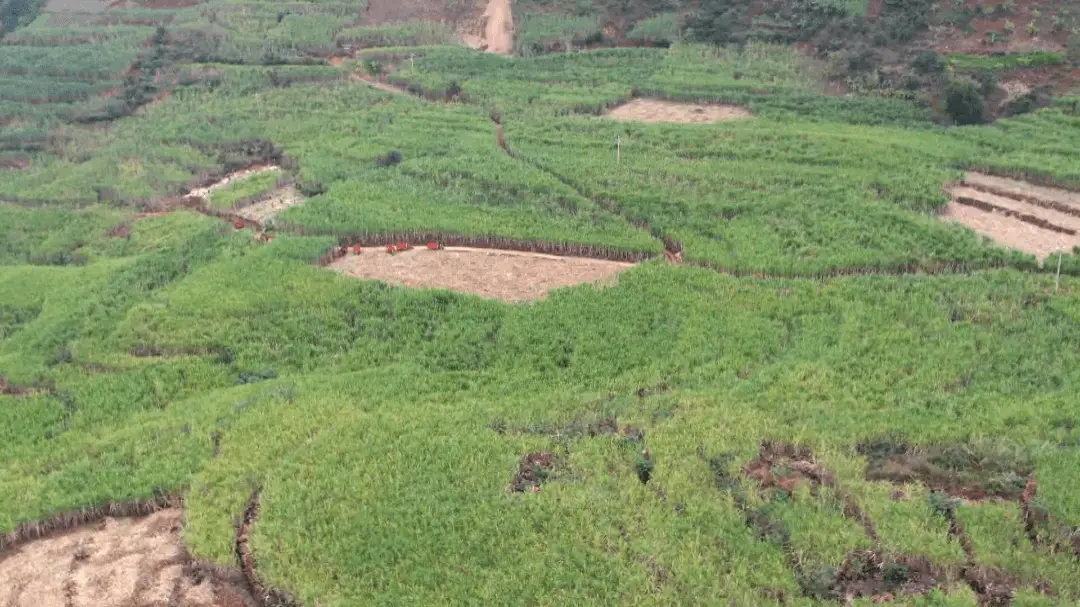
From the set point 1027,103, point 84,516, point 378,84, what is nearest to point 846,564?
point 84,516

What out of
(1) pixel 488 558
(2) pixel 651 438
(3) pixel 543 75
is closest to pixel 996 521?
(2) pixel 651 438

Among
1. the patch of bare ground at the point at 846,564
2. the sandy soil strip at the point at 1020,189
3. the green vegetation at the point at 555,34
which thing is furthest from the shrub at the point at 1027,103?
the patch of bare ground at the point at 846,564

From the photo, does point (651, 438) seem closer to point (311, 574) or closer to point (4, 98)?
point (311, 574)

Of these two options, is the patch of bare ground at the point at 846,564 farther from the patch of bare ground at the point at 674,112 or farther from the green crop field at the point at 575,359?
the patch of bare ground at the point at 674,112

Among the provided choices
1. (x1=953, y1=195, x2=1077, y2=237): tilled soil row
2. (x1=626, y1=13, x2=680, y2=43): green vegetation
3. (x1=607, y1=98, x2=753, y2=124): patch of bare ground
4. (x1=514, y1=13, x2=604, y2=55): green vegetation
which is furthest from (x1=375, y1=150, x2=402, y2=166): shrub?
(x1=953, y1=195, x2=1077, y2=237): tilled soil row

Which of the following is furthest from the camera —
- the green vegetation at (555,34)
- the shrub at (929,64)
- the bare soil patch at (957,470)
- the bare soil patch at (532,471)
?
the green vegetation at (555,34)

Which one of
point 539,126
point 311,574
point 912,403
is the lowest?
point 311,574

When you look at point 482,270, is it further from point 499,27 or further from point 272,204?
point 499,27
